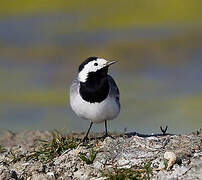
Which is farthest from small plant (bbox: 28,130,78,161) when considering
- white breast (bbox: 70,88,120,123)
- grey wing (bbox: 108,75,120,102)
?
grey wing (bbox: 108,75,120,102)

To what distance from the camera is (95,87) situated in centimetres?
780

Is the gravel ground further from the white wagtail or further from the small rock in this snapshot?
the white wagtail

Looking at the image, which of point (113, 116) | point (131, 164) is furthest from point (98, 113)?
point (131, 164)

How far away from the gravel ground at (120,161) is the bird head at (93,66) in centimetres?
98

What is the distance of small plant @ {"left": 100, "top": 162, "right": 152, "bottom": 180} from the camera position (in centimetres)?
614

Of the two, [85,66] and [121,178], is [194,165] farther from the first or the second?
[85,66]

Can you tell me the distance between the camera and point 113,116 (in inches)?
304

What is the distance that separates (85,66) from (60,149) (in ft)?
4.24

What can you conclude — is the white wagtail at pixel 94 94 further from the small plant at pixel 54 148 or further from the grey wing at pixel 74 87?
the small plant at pixel 54 148

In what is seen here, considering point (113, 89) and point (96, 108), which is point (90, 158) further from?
point (113, 89)

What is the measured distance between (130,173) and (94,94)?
1.76 meters

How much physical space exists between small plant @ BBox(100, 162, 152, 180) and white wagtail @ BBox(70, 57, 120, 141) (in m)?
1.29

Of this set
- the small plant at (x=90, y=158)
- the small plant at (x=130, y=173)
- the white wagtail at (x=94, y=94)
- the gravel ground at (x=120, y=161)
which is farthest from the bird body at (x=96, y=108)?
the small plant at (x=130, y=173)

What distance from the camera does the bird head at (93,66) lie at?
7695 mm
